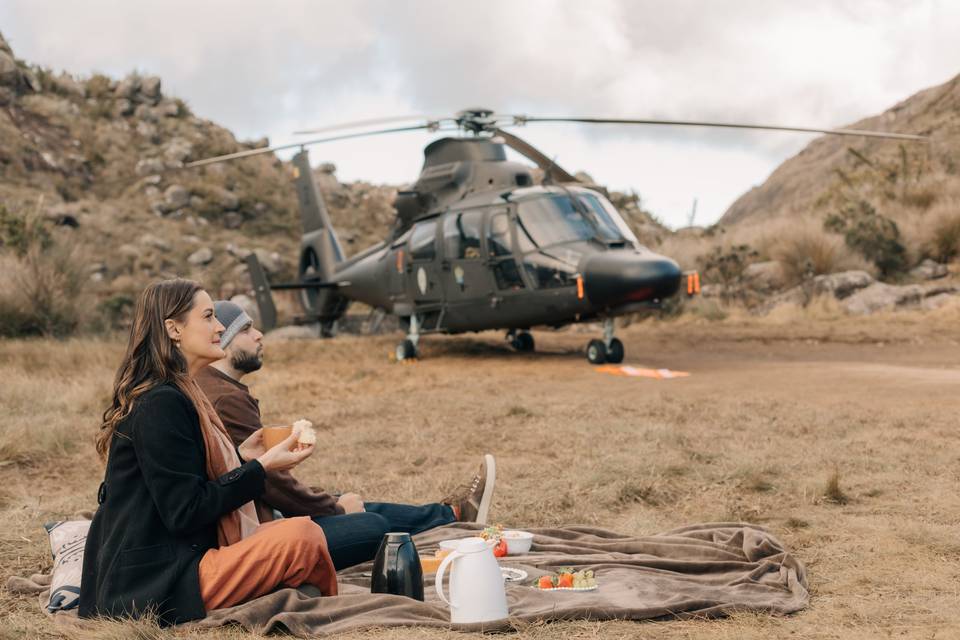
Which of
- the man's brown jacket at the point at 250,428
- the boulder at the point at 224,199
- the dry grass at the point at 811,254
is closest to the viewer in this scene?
the man's brown jacket at the point at 250,428

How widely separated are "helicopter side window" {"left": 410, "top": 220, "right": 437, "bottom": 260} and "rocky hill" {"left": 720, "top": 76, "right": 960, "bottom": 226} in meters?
6.74

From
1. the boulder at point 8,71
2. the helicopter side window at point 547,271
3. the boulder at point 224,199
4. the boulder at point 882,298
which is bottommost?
the boulder at point 882,298

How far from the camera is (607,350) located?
12.0 metres

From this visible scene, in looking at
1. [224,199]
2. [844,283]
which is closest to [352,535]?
[844,283]

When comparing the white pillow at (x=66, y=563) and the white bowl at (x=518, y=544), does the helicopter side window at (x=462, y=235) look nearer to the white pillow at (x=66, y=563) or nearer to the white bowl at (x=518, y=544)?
the white bowl at (x=518, y=544)

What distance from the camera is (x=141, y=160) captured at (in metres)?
33.3

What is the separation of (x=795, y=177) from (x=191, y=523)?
57.8 metres

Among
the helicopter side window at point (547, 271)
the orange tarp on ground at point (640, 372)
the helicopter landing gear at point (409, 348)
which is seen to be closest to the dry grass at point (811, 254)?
the orange tarp on ground at point (640, 372)

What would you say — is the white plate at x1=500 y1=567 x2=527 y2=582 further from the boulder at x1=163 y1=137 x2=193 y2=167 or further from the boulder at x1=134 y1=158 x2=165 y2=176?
the boulder at x1=163 y1=137 x2=193 y2=167

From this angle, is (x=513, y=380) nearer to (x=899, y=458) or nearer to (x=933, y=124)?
(x=899, y=458)

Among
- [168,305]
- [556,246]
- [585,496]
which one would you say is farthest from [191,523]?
[556,246]

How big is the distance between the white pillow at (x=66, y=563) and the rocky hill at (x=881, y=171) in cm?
1088

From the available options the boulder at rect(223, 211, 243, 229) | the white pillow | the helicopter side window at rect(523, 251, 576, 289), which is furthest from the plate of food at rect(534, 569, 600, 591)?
the boulder at rect(223, 211, 243, 229)

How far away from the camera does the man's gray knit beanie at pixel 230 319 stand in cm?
404
